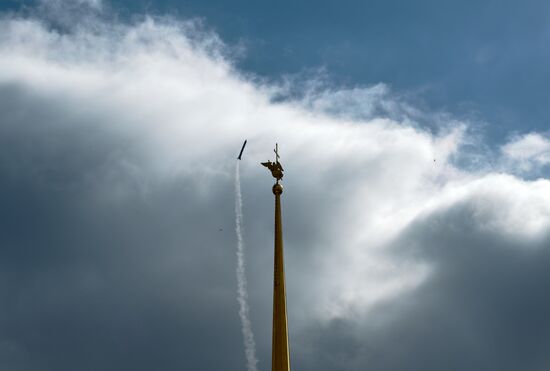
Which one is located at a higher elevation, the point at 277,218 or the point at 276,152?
the point at 276,152

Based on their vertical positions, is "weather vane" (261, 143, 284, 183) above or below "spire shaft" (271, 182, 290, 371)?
above

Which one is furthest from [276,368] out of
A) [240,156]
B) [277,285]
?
[240,156]

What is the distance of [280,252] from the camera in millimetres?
83188

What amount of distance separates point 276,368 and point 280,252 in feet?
47.6

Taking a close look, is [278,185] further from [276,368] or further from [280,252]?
[276,368]

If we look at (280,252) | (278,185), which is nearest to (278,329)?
(280,252)

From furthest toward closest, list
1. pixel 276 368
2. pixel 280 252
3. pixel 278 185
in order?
1. pixel 278 185
2. pixel 280 252
3. pixel 276 368

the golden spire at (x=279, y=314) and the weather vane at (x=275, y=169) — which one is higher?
the weather vane at (x=275, y=169)

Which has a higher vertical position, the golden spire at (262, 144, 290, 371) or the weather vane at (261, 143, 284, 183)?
the weather vane at (261, 143, 284, 183)

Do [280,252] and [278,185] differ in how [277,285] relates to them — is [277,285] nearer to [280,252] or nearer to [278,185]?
[280,252]

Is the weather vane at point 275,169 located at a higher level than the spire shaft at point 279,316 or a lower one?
higher

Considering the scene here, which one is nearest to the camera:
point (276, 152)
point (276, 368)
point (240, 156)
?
point (276, 368)

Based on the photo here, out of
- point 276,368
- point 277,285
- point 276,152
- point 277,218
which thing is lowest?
point 276,368

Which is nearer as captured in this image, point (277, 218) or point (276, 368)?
point (276, 368)
